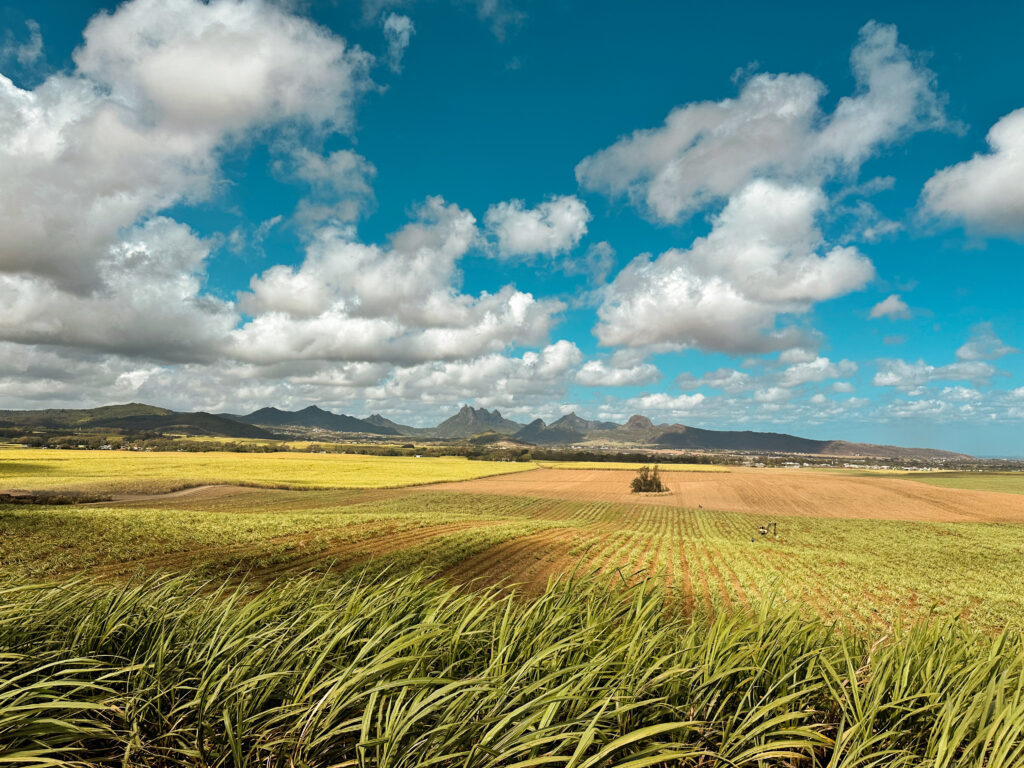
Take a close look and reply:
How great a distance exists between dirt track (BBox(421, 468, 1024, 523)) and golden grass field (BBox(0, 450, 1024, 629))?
848mm

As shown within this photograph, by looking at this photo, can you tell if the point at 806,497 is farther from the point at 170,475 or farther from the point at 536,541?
the point at 170,475

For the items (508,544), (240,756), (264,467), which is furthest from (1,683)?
(264,467)

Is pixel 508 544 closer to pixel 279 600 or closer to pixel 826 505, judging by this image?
pixel 279 600

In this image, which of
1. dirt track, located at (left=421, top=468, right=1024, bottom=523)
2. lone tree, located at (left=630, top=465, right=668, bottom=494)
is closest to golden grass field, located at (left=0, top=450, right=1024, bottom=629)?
dirt track, located at (left=421, top=468, right=1024, bottom=523)

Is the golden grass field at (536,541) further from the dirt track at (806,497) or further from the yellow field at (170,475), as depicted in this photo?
the dirt track at (806,497)

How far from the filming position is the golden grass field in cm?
1741

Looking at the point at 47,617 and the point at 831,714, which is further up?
the point at 47,617

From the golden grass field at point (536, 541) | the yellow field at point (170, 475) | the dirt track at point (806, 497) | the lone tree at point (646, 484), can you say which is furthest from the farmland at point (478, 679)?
the lone tree at point (646, 484)

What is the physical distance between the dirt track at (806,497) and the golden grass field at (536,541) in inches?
33.4

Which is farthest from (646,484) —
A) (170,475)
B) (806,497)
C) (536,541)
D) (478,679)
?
(478,679)

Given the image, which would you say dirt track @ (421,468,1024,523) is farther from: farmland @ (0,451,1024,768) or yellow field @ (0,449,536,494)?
farmland @ (0,451,1024,768)

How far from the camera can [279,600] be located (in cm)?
441

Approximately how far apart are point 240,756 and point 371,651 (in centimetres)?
103

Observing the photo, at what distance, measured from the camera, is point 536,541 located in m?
27.2
